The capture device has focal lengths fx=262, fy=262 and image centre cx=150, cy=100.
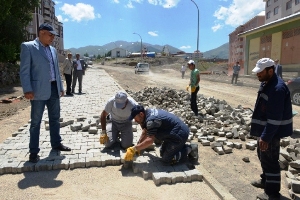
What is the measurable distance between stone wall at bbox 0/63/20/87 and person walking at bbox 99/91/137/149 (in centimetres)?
1312

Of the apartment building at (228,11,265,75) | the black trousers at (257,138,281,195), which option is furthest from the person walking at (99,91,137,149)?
the apartment building at (228,11,265,75)

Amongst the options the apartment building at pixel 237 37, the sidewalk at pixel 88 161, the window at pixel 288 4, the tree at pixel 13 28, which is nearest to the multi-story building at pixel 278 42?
the sidewalk at pixel 88 161

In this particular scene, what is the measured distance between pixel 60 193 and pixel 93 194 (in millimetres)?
429

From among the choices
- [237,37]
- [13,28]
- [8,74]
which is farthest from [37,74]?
[237,37]

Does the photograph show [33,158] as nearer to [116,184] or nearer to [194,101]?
[116,184]

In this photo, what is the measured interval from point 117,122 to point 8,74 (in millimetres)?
13856

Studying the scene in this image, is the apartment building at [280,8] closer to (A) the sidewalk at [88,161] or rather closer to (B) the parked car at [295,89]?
(B) the parked car at [295,89]

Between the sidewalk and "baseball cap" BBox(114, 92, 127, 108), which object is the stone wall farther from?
"baseball cap" BBox(114, 92, 127, 108)

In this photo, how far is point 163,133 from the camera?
Answer: 3.94 m

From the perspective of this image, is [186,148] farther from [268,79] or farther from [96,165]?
[268,79]

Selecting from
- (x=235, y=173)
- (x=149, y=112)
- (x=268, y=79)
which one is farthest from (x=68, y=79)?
(x=268, y=79)

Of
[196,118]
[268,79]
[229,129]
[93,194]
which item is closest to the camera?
[268,79]

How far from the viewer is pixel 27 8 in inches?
717

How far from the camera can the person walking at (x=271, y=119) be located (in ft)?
9.27
